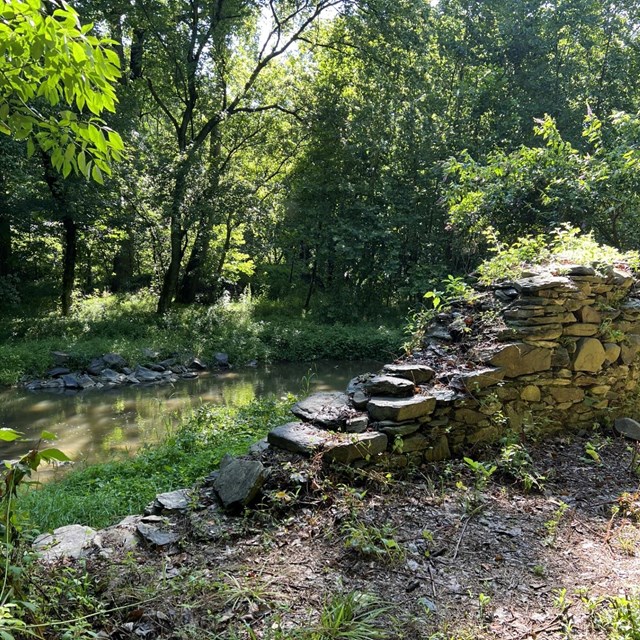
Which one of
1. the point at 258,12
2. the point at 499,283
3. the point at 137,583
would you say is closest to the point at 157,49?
the point at 258,12

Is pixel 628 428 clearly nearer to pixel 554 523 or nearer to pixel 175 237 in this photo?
pixel 554 523

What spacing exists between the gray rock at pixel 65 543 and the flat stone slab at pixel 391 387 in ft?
6.96

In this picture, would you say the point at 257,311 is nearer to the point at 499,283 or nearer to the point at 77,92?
the point at 499,283

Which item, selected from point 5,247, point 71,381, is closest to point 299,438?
point 71,381

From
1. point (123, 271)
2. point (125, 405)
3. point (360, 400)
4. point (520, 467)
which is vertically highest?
point (123, 271)

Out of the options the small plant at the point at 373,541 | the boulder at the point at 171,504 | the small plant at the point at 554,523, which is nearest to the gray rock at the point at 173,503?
the boulder at the point at 171,504

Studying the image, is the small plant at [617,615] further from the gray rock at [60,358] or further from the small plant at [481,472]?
the gray rock at [60,358]

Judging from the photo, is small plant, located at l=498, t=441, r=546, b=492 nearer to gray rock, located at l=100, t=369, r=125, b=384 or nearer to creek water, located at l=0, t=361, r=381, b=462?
creek water, located at l=0, t=361, r=381, b=462

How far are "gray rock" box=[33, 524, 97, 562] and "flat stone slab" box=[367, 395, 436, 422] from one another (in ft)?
6.47

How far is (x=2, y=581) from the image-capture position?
1.78m

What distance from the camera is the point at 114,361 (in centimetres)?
1102

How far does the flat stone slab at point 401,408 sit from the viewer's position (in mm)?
3496

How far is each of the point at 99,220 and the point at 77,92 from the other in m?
11.6

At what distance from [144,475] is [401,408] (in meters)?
2.88
